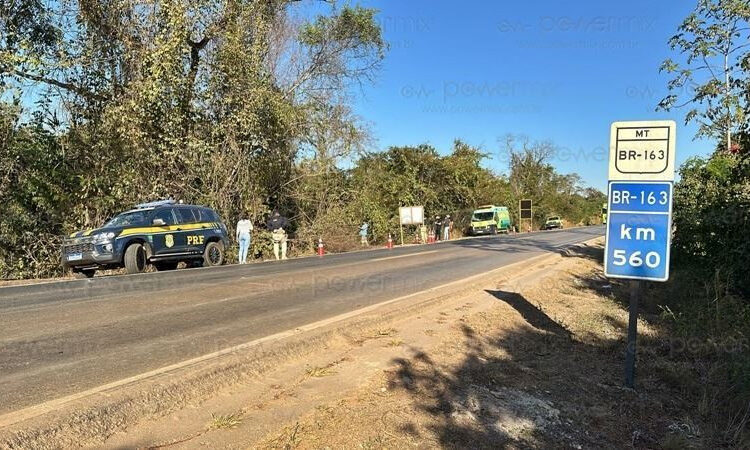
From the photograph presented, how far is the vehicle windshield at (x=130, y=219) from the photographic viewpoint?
1498cm

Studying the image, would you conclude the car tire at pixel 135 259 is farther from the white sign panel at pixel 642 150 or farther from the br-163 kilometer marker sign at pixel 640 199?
the white sign panel at pixel 642 150

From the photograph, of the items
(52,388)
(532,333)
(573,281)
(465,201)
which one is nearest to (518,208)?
(465,201)

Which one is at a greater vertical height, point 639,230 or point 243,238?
point 639,230

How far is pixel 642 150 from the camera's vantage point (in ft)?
18.1

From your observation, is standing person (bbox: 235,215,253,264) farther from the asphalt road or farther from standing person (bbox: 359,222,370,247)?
standing person (bbox: 359,222,370,247)

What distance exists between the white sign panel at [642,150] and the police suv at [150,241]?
12.7 meters

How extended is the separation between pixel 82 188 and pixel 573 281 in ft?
53.2

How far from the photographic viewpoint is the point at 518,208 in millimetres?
67875

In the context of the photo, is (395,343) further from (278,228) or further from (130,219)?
(278,228)

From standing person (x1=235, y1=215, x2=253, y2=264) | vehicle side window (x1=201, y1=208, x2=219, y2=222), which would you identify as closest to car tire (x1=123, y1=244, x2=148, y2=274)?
vehicle side window (x1=201, y1=208, x2=219, y2=222)

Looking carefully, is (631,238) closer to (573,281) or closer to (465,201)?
(573,281)

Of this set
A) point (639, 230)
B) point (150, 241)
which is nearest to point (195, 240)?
point (150, 241)

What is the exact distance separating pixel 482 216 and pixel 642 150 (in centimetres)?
4232

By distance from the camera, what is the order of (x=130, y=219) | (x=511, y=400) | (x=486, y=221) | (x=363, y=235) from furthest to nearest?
1. (x=486, y=221)
2. (x=363, y=235)
3. (x=130, y=219)
4. (x=511, y=400)
